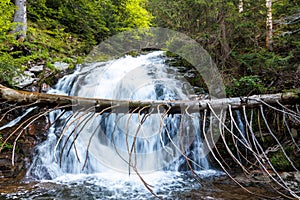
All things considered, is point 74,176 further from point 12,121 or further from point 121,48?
point 121,48

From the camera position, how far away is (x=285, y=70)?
6.45 meters

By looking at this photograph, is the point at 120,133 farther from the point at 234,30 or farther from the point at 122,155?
the point at 234,30

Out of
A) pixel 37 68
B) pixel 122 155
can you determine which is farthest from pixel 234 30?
pixel 37 68

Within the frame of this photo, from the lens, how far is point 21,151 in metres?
5.79

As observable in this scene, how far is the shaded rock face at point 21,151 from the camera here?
5215 mm


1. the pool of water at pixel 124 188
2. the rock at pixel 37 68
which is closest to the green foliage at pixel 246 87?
the pool of water at pixel 124 188

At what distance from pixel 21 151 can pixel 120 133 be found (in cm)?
260

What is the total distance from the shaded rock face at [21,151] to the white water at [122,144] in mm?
199

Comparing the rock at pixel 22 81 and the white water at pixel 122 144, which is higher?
the rock at pixel 22 81

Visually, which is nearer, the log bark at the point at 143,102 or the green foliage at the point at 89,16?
the log bark at the point at 143,102

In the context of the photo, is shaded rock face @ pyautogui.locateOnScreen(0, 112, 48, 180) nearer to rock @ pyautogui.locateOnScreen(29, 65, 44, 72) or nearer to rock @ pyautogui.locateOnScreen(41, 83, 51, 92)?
rock @ pyautogui.locateOnScreen(41, 83, 51, 92)

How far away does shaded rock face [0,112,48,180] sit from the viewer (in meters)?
5.21

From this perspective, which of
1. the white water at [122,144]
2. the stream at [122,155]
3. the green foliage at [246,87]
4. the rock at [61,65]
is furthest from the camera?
the rock at [61,65]

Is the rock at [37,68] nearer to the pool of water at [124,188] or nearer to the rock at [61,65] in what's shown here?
the rock at [61,65]
